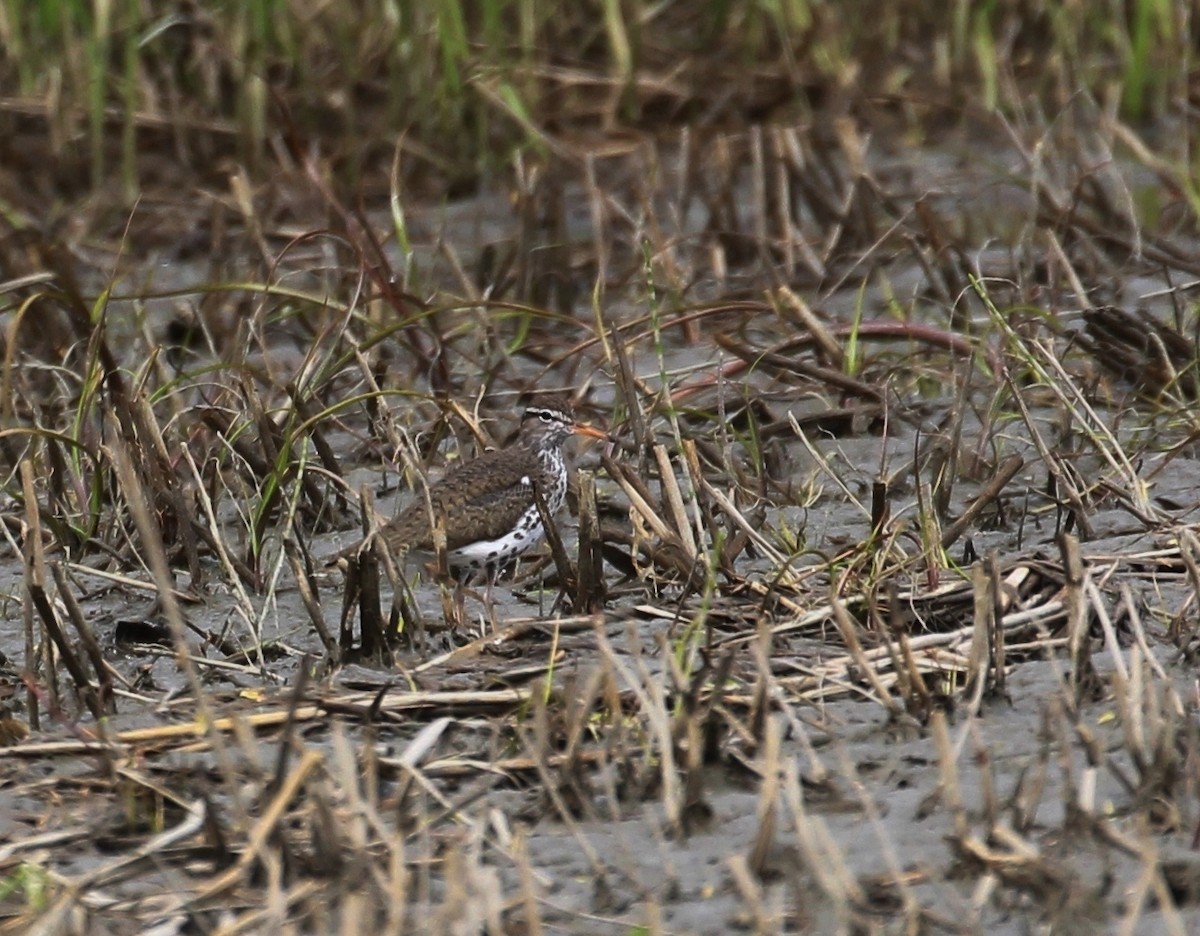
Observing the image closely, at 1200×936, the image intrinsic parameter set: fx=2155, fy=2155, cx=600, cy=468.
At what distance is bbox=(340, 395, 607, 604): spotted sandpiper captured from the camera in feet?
20.7

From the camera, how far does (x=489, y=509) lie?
6508 mm

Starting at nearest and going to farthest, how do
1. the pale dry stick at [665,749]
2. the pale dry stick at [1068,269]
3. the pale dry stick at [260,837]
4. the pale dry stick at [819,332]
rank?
the pale dry stick at [260,837] → the pale dry stick at [665,749] → the pale dry stick at [819,332] → the pale dry stick at [1068,269]

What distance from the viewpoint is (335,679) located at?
17.2ft

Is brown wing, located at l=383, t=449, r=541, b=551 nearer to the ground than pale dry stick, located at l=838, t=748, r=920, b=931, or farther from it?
nearer to the ground

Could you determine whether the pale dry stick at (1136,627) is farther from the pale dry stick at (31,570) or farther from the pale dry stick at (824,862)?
the pale dry stick at (31,570)

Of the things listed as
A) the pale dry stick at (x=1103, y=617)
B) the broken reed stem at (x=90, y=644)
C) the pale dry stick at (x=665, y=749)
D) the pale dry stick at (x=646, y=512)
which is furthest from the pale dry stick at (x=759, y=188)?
the pale dry stick at (x=665, y=749)

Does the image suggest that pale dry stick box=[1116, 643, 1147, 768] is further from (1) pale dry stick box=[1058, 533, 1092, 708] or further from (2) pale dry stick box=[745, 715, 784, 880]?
(2) pale dry stick box=[745, 715, 784, 880]

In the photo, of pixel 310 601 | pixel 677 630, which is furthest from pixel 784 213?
pixel 310 601

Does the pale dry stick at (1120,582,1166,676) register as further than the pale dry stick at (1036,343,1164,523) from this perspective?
No

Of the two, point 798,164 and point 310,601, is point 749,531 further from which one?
point 798,164

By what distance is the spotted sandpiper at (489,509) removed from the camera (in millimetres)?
6312

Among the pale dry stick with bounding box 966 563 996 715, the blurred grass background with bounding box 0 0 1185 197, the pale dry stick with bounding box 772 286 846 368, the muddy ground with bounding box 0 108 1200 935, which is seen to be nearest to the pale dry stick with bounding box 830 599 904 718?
the muddy ground with bounding box 0 108 1200 935

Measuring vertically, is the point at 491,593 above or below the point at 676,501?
below

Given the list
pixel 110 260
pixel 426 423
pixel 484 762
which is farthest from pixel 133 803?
pixel 110 260
